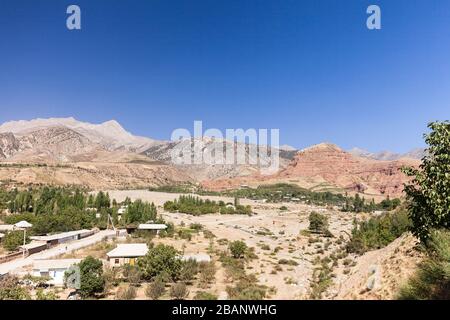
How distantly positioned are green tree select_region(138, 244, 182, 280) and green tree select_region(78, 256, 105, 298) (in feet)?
12.4

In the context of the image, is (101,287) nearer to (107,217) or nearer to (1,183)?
(107,217)

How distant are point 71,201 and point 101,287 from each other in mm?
48806

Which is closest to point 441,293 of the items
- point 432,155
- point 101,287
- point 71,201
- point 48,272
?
point 432,155

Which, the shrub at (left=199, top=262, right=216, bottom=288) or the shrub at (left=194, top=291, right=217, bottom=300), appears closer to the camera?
the shrub at (left=194, top=291, right=217, bottom=300)

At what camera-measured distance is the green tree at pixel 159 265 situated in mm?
26250

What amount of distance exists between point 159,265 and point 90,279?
5.51 meters

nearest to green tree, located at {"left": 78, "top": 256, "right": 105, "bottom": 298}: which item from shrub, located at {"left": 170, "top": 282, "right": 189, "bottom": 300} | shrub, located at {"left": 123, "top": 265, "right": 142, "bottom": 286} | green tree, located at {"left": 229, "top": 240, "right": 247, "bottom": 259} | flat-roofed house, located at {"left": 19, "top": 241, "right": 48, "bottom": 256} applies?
shrub, located at {"left": 123, "top": 265, "right": 142, "bottom": 286}

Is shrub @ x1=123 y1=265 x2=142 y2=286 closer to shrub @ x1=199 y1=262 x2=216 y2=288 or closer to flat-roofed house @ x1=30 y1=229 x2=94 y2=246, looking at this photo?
shrub @ x1=199 y1=262 x2=216 y2=288

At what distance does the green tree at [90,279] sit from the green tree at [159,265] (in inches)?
148

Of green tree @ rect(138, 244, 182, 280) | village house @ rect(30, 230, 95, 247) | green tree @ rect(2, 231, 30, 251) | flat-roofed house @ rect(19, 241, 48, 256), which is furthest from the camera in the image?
village house @ rect(30, 230, 95, 247)

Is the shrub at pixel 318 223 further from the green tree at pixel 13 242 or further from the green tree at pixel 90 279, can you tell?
the green tree at pixel 13 242

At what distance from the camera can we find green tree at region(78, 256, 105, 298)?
874 inches
